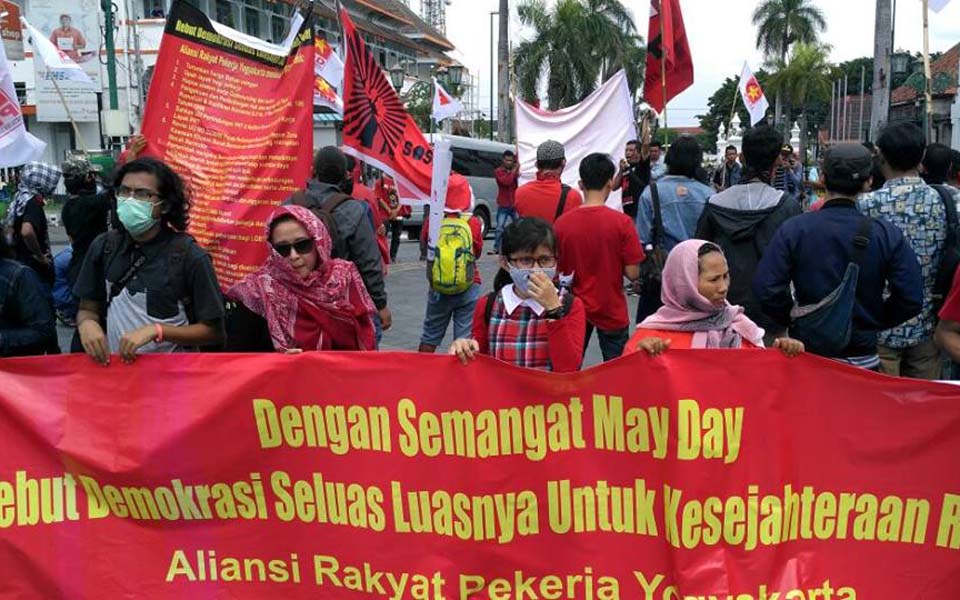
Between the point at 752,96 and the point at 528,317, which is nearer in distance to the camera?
the point at 528,317

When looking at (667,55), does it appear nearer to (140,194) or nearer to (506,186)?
(140,194)

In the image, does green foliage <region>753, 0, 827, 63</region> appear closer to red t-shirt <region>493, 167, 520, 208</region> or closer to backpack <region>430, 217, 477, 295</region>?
red t-shirt <region>493, 167, 520, 208</region>

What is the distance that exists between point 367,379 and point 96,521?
110 centimetres

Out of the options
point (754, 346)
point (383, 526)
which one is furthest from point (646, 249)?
point (383, 526)

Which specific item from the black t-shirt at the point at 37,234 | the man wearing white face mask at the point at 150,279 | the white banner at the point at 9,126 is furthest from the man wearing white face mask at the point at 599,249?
the black t-shirt at the point at 37,234

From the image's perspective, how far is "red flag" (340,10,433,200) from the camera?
224 inches

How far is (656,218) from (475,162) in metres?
18.7

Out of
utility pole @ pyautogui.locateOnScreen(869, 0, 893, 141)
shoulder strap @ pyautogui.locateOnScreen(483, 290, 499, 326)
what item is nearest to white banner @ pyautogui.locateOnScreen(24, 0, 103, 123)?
utility pole @ pyautogui.locateOnScreen(869, 0, 893, 141)

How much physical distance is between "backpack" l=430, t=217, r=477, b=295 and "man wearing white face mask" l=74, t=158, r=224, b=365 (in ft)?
9.98

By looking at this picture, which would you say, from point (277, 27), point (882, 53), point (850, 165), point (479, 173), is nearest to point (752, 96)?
point (882, 53)

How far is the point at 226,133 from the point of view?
15.3 feet

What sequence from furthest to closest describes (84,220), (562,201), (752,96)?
(752,96) < (84,220) < (562,201)

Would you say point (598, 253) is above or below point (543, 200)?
below

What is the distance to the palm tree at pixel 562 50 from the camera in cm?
4700
